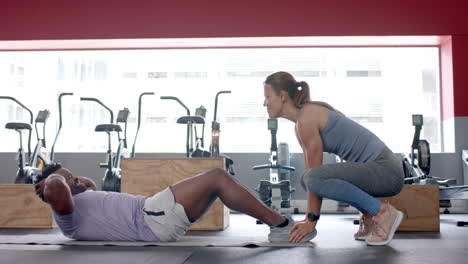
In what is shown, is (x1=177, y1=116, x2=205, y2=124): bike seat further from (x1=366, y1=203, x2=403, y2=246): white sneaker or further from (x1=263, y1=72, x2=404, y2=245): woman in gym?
(x1=366, y1=203, x2=403, y2=246): white sneaker

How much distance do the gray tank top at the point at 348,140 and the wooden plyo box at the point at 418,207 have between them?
2.99 feet

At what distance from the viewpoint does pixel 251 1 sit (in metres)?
6.70

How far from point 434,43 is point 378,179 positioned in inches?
182

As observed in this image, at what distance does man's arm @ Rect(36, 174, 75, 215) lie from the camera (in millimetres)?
2531

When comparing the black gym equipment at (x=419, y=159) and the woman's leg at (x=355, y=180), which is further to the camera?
the black gym equipment at (x=419, y=159)

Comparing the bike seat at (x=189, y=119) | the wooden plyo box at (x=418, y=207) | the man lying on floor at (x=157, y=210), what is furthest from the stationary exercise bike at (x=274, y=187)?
the man lying on floor at (x=157, y=210)

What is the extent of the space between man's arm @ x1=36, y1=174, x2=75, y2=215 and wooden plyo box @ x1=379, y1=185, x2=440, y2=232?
224 centimetres

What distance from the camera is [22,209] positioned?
4.22 metres

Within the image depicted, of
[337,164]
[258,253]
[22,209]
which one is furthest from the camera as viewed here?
[22,209]

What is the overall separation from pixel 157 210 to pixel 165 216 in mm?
55

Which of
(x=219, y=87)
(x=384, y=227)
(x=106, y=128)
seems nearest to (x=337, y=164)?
(x=384, y=227)

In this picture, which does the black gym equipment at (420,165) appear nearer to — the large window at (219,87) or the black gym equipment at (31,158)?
the large window at (219,87)

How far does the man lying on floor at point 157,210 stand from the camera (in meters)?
2.68

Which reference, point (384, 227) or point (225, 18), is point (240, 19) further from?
point (384, 227)
